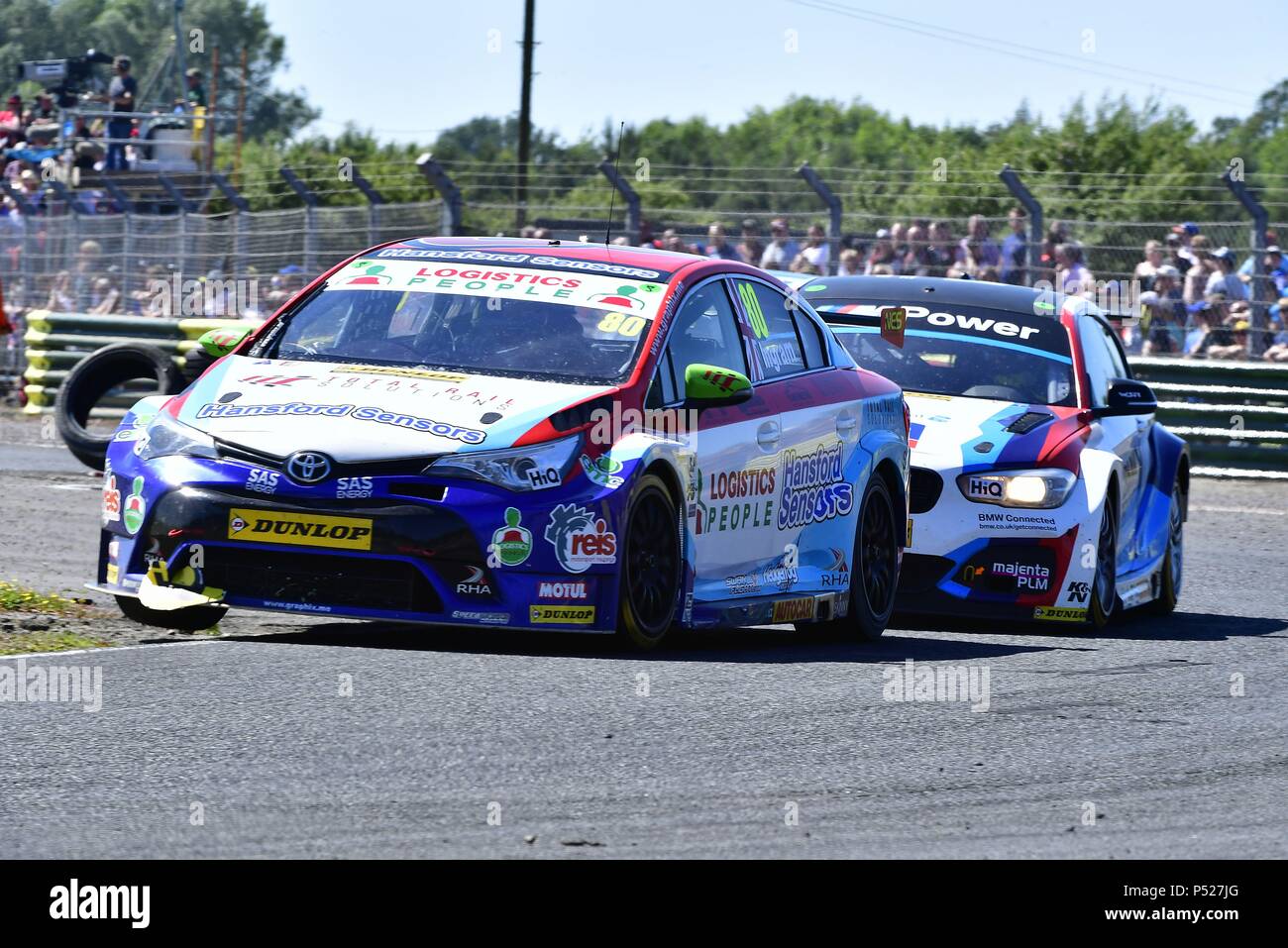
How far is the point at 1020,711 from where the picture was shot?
7.28 m

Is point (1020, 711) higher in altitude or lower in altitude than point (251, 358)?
lower

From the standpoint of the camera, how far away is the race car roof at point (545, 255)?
8898mm

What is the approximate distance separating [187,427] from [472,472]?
1110 mm

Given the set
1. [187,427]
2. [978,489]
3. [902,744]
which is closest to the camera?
[902,744]

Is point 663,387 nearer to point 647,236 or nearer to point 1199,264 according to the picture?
point 1199,264

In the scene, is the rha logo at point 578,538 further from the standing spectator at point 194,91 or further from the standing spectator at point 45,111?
the standing spectator at point 194,91

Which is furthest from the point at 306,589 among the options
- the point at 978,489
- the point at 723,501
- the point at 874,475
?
the point at 978,489

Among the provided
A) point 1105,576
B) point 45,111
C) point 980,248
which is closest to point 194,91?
point 45,111

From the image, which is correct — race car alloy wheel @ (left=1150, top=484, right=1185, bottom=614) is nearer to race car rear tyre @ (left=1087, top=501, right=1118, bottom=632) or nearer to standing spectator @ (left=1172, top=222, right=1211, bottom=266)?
race car rear tyre @ (left=1087, top=501, right=1118, bottom=632)

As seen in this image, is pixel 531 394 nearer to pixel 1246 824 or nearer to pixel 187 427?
pixel 187 427

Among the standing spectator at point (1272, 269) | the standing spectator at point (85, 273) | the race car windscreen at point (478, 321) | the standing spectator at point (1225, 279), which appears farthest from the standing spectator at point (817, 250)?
the race car windscreen at point (478, 321)

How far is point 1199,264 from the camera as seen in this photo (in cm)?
1919
